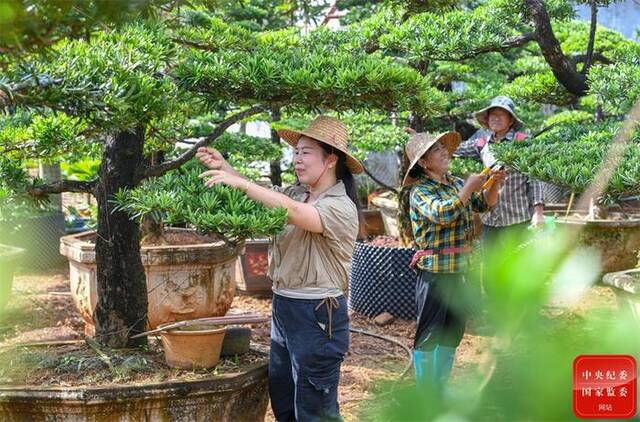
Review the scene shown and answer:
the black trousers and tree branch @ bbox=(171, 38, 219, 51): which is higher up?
tree branch @ bbox=(171, 38, 219, 51)

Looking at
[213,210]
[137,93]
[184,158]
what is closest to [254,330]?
[184,158]

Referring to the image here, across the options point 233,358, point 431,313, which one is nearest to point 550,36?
point 431,313

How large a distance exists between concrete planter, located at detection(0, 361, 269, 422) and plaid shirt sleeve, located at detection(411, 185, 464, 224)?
1.02 m

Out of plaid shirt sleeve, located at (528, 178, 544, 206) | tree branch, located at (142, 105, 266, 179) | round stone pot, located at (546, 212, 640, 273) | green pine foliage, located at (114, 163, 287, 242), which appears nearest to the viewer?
green pine foliage, located at (114, 163, 287, 242)

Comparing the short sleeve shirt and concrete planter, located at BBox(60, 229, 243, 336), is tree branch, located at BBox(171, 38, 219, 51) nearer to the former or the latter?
the short sleeve shirt

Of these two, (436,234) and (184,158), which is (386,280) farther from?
(184,158)

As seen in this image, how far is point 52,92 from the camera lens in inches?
69.8

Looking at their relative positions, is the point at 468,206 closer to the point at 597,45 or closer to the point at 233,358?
the point at 233,358

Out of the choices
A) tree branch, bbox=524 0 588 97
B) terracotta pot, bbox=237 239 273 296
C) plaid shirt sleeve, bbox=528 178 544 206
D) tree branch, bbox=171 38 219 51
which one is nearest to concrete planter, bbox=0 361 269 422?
tree branch, bbox=171 38 219 51

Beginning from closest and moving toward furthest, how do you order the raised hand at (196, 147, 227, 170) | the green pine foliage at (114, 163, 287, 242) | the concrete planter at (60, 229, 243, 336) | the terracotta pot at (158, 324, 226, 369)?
the green pine foliage at (114, 163, 287, 242), the raised hand at (196, 147, 227, 170), the terracotta pot at (158, 324, 226, 369), the concrete planter at (60, 229, 243, 336)

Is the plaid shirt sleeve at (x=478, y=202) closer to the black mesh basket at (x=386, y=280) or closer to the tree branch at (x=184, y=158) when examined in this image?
the tree branch at (x=184, y=158)

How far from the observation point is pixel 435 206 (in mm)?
3193

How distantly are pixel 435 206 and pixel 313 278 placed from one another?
777mm

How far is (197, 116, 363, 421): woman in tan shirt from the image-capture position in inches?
102
